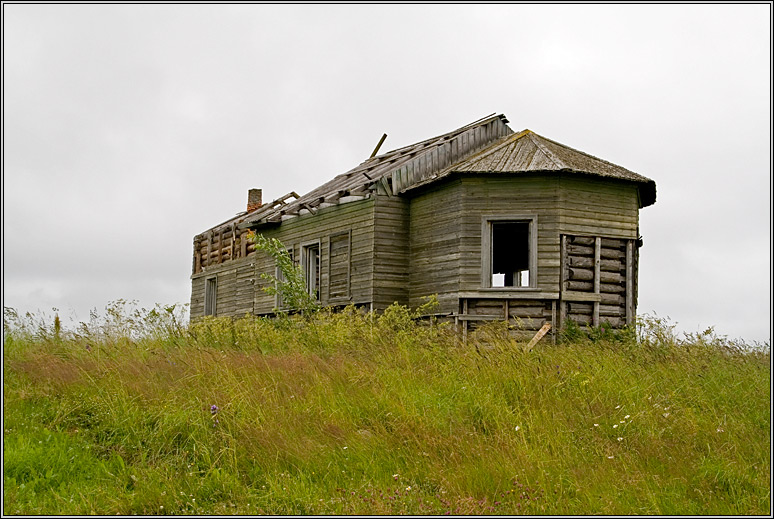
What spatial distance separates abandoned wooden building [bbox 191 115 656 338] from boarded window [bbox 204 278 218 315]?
882cm

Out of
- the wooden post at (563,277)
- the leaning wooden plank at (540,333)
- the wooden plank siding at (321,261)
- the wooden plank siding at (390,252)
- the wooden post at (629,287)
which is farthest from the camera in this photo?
the wooden plank siding at (321,261)

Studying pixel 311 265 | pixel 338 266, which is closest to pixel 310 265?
pixel 311 265

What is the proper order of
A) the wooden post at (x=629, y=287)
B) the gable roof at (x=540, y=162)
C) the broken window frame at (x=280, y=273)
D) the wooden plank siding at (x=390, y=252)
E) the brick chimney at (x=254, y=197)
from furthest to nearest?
the brick chimney at (x=254, y=197) → the broken window frame at (x=280, y=273) → the wooden plank siding at (x=390, y=252) → the wooden post at (x=629, y=287) → the gable roof at (x=540, y=162)

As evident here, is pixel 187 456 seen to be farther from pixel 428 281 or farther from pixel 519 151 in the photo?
pixel 519 151

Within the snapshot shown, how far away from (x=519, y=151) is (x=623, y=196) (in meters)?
2.52

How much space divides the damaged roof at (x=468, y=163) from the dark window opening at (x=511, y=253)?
2.34m

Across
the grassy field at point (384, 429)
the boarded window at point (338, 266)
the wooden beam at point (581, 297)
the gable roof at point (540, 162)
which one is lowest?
the grassy field at point (384, 429)

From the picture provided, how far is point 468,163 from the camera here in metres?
16.6

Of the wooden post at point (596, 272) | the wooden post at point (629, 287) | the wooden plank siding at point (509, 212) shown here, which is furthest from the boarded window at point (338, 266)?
the wooden post at point (629, 287)

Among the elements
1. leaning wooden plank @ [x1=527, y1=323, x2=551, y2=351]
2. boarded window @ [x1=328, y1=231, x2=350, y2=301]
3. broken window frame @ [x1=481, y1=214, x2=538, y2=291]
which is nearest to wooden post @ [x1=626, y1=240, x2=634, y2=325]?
leaning wooden plank @ [x1=527, y1=323, x2=551, y2=351]

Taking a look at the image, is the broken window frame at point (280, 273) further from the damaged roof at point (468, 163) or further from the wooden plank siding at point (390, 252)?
the wooden plank siding at point (390, 252)

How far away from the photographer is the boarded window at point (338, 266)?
18.7 meters

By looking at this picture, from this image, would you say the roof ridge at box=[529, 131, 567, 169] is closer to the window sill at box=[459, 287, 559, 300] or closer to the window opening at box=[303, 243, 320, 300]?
the window sill at box=[459, 287, 559, 300]

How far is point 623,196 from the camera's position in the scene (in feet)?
54.9
